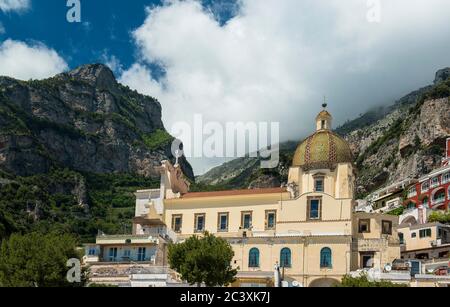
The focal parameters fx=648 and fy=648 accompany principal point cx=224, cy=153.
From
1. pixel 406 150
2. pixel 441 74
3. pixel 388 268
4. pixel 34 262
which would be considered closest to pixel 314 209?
pixel 388 268

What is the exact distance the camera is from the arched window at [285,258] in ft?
171

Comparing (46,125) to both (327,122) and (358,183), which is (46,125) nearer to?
(358,183)

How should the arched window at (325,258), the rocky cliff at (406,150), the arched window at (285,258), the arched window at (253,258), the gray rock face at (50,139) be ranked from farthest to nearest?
1. the gray rock face at (50,139)
2. the rocky cliff at (406,150)
3. the arched window at (253,258)
4. the arched window at (285,258)
5. the arched window at (325,258)

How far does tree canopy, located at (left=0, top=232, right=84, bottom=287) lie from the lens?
130ft

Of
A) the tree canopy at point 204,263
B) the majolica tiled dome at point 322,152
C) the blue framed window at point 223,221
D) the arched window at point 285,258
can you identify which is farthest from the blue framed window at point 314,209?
the tree canopy at point 204,263

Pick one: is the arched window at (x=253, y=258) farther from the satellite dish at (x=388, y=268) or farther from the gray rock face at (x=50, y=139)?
the gray rock face at (x=50, y=139)

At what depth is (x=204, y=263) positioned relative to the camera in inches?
1730

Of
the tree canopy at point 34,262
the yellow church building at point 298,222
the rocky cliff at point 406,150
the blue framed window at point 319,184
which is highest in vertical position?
the rocky cliff at point 406,150

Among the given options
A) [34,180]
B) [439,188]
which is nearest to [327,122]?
[439,188]

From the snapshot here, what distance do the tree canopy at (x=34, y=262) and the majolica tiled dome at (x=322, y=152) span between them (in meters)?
24.2

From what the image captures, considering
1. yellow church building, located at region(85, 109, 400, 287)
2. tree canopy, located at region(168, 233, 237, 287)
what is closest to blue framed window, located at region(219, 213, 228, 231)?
yellow church building, located at region(85, 109, 400, 287)

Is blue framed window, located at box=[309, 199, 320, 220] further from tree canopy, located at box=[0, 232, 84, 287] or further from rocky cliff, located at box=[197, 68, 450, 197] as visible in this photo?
rocky cliff, located at box=[197, 68, 450, 197]
